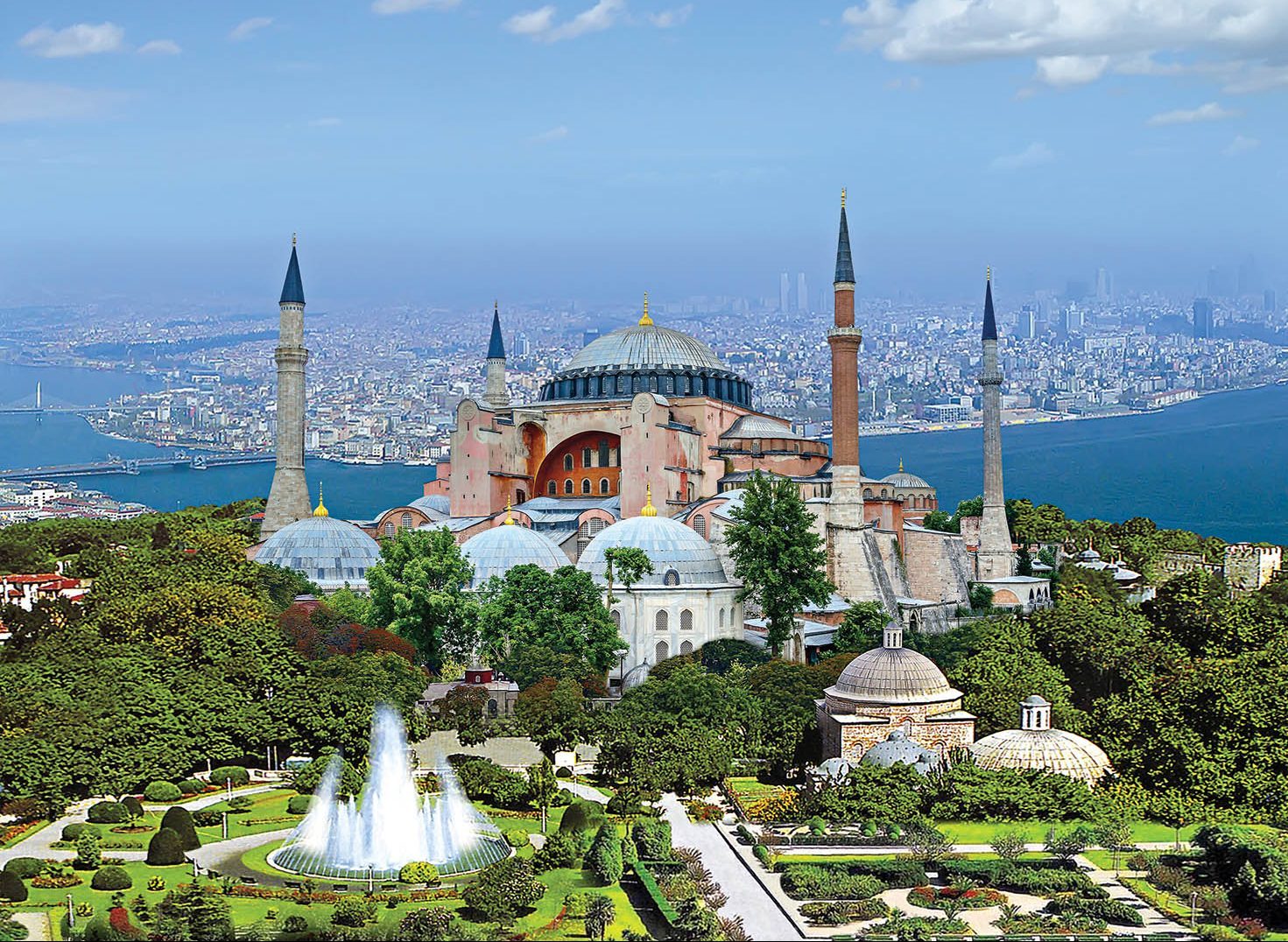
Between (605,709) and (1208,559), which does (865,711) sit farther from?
(1208,559)

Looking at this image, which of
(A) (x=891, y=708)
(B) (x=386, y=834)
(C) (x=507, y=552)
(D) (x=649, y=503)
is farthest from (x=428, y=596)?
(B) (x=386, y=834)

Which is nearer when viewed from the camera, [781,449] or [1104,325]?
[781,449]

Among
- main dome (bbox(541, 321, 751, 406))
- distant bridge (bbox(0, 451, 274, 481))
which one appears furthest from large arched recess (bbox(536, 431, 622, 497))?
distant bridge (bbox(0, 451, 274, 481))

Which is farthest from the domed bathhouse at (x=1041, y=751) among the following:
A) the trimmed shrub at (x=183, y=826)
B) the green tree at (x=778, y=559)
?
the trimmed shrub at (x=183, y=826)

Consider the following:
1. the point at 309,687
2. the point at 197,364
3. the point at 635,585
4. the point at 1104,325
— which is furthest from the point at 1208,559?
the point at 1104,325

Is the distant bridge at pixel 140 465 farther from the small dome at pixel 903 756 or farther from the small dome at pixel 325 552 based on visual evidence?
the small dome at pixel 903 756

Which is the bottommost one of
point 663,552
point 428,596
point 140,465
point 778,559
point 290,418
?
point 428,596

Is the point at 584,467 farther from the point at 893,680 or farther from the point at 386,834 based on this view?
the point at 386,834

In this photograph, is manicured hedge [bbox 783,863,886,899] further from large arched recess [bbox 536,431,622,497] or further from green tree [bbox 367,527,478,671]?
large arched recess [bbox 536,431,622,497]
